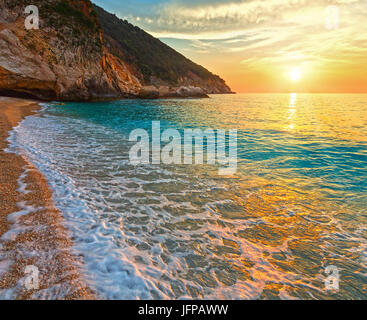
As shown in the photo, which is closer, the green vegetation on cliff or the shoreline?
the shoreline

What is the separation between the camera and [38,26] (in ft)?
103

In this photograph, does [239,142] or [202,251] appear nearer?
[202,251]

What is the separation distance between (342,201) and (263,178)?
2.10 meters

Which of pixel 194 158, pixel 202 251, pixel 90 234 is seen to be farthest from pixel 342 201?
pixel 90 234

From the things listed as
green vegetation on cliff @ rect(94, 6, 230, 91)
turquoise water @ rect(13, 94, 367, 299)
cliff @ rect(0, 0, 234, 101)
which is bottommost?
turquoise water @ rect(13, 94, 367, 299)

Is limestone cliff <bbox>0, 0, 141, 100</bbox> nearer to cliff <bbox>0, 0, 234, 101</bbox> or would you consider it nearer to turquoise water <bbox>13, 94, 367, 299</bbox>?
cliff <bbox>0, 0, 234, 101</bbox>

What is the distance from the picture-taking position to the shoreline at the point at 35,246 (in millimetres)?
2242

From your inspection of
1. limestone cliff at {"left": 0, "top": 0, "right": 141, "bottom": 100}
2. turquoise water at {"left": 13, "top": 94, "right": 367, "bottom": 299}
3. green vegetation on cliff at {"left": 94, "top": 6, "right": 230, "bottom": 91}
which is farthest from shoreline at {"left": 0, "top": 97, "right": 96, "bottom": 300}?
green vegetation on cliff at {"left": 94, "top": 6, "right": 230, "bottom": 91}

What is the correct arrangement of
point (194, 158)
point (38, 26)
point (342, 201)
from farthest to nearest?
point (38, 26), point (194, 158), point (342, 201)

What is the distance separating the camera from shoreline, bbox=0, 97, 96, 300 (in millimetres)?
2242

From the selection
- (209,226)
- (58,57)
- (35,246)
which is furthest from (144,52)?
(35,246)
